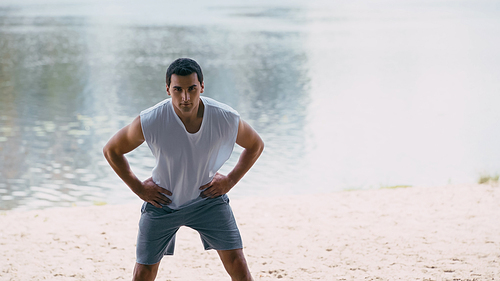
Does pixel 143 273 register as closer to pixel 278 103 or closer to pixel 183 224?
pixel 183 224

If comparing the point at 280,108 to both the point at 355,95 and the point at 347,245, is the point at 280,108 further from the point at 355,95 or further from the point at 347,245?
the point at 347,245

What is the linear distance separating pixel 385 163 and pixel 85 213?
629cm

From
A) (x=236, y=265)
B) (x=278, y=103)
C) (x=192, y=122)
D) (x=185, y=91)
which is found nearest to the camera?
(x=185, y=91)

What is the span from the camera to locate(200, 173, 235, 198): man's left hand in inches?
128

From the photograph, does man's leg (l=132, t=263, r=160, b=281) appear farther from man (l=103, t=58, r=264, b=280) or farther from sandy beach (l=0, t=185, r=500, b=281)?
sandy beach (l=0, t=185, r=500, b=281)

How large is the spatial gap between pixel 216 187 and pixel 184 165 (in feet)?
0.81

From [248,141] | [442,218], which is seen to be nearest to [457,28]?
[442,218]

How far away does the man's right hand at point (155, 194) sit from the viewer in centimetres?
321

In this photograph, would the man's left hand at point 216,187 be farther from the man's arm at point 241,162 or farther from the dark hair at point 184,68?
the dark hair at point 184,68

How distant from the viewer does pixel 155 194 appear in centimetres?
321

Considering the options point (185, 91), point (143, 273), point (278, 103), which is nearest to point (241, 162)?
point (185, 91)

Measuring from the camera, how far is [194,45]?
31484mm

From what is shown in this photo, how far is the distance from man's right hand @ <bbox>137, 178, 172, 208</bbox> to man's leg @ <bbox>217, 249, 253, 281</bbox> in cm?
45

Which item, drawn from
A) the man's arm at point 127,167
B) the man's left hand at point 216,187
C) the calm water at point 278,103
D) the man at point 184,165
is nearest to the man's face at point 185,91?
the man at point 184,165
